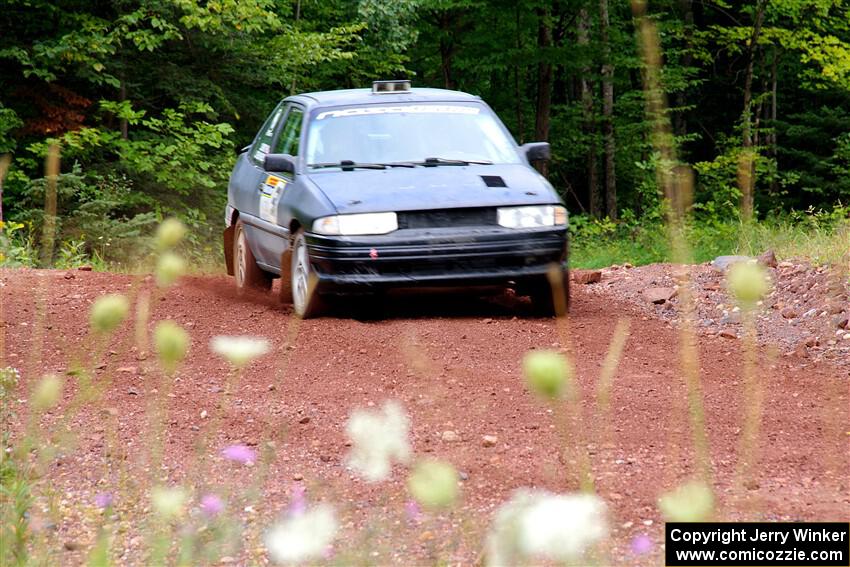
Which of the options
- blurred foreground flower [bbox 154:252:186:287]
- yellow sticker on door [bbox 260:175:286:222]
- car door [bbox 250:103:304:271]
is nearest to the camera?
blurred foreground flower [bbox 154:252:186:287]

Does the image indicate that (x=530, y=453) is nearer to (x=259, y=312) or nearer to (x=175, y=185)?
(x=259, y=312)

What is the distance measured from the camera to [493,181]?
28.4ft

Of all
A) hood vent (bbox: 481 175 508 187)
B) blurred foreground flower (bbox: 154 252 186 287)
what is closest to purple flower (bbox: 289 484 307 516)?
blurred foreground flower (bbox: 154 252 186 287)

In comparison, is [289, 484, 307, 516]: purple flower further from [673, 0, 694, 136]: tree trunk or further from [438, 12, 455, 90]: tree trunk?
[673, 0, 694, 136]: tree trunk

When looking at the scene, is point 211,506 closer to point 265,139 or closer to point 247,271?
point 247,271

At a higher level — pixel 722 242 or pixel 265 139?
pixel 265 139

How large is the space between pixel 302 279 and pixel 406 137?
4.88ft

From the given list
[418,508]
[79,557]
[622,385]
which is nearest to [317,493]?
[418,508]

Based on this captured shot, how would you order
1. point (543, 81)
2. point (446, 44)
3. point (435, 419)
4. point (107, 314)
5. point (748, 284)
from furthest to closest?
point (446, 44), point (543, 81), point (435, 419), point (107, 314), point (748, 284)

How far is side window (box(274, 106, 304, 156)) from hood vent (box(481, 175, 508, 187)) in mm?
1643

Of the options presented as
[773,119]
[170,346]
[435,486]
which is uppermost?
[170,346]

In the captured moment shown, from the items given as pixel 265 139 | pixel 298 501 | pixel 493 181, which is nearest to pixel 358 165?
pixel 493 181

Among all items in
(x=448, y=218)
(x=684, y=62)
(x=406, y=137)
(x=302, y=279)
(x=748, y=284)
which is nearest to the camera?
(x=748, y=284)

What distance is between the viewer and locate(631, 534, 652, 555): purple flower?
3.34 metres
